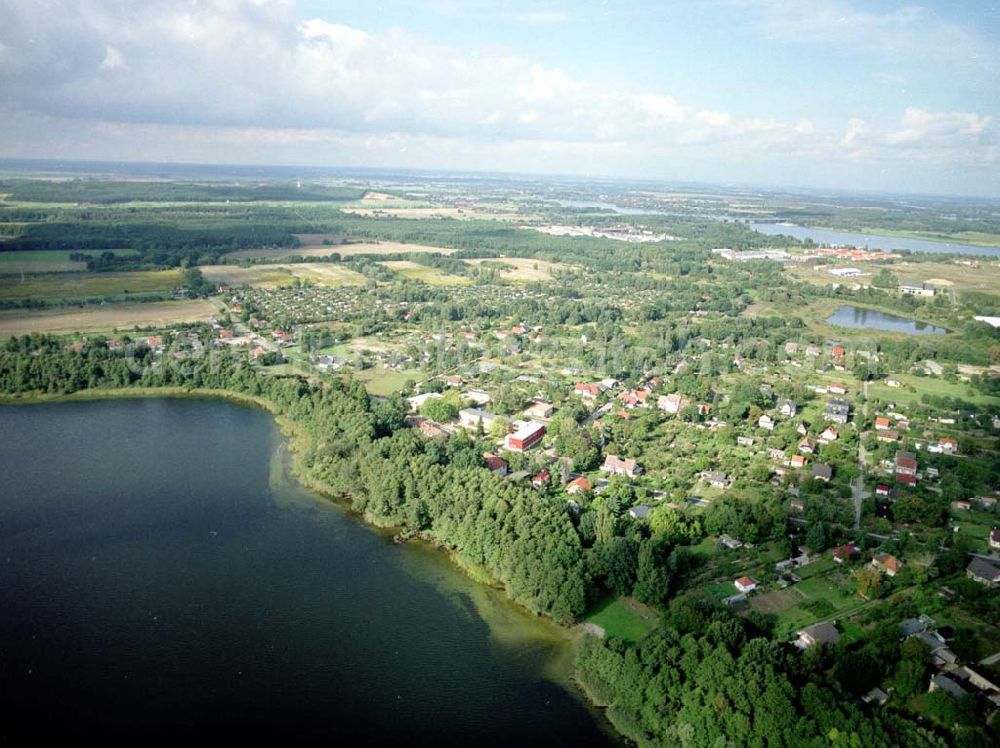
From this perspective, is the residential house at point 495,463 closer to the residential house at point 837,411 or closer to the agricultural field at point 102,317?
the residential house at point 837,411

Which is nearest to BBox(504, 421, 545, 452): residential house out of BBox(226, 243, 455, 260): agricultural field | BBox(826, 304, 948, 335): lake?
BBox(826, 304, 948, 335): lake

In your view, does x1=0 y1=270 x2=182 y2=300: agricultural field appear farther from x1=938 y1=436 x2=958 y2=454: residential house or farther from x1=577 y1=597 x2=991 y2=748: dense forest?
x1=938 y1=436 x2=958 y2=454: residential house

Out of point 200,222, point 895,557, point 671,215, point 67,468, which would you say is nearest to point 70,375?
point 67,468

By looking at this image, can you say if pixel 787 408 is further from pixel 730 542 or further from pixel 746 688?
pixel 746 688

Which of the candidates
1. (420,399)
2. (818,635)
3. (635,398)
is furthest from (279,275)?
(818,635)

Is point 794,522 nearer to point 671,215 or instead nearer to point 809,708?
point 809,708

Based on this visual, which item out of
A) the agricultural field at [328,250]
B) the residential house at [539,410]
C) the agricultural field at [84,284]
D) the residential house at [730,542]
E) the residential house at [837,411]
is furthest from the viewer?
the agricultural field at [328,250]

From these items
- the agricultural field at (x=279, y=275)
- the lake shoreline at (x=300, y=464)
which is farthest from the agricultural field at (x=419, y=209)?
the lake shoreline at (x=300, y=464)
